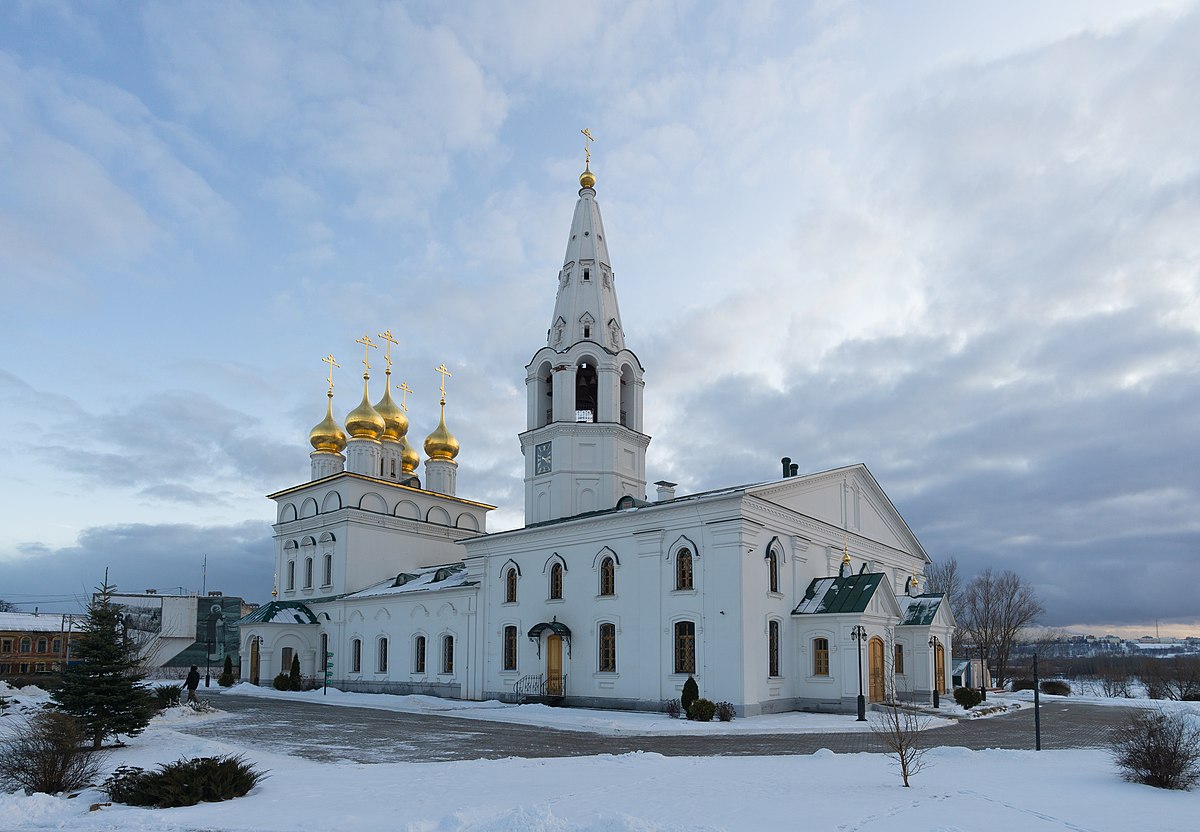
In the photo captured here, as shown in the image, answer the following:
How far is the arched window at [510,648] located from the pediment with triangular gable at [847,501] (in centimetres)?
1129

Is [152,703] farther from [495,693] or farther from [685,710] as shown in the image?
[495,693]

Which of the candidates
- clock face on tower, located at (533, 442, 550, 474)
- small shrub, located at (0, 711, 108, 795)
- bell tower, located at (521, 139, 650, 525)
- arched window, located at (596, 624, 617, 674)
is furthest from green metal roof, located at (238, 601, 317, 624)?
small shrub, located at (0, 711, 108, 795)

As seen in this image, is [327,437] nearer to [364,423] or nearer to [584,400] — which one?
[364,423]

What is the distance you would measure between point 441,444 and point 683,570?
25.1 m

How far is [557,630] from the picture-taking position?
3116 centimetres

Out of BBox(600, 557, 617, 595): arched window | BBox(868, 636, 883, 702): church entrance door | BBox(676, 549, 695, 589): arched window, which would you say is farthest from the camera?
BBox(600, 557, 617, 595): arched window

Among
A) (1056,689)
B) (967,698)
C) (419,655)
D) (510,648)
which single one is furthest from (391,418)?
(1056,689)

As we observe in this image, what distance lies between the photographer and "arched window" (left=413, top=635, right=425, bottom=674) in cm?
3797

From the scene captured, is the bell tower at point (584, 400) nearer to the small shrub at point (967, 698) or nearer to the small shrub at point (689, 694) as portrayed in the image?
the small shrub at point (689, 694)

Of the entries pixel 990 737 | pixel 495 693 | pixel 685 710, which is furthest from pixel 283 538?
pixel 990 737

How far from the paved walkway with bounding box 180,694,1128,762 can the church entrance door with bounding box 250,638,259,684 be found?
56.0 feet

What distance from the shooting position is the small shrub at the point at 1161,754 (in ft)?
43.2

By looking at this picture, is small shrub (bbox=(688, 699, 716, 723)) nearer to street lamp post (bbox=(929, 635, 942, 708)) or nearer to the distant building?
street lamp post (bbox=(929, 635, 942, 708))

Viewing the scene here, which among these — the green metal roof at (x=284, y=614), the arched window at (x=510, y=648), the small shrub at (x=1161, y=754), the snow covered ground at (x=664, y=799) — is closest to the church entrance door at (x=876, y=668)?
the snow covered ground at (x=664, y=799)
